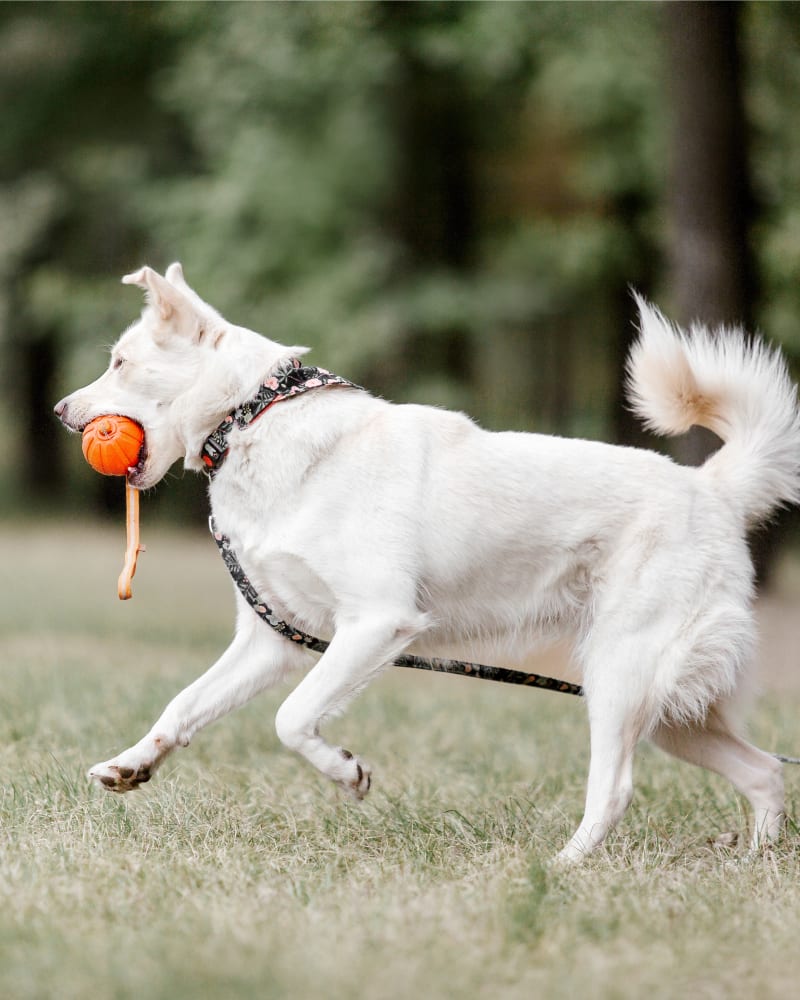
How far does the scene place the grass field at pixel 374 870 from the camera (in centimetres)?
286

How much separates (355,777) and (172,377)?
1420mm

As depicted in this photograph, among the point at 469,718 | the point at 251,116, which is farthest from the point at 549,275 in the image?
the point at 469,718

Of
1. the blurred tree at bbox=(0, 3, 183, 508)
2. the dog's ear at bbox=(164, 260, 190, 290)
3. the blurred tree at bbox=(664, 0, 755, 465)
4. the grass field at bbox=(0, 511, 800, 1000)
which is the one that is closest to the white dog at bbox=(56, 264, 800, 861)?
the dog's ear at bbox=(164, 260, 190, 290)

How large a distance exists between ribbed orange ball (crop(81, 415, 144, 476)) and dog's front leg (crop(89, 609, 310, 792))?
66 cm

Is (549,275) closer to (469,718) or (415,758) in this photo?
(469,718)

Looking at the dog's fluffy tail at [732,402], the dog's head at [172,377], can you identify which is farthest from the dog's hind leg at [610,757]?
the dog's head at [172,377]

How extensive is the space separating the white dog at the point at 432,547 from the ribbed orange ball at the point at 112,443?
0.14ft

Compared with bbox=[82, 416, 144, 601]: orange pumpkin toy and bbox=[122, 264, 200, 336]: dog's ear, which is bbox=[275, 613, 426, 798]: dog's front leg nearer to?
bbox=[82, 416, 144, 601]: orange pumpkin toy

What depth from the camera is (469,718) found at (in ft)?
22.6

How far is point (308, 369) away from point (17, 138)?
624 inches

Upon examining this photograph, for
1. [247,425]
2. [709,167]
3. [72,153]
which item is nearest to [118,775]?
[247,425]

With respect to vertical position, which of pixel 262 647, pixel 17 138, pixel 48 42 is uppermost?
pixel 48 42

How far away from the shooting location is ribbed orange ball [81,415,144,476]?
14.3ft

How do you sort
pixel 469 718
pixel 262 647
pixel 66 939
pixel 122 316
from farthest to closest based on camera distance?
pixel 122 316
pixel 469 718
pixel 262 647
pixel 66 939
